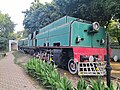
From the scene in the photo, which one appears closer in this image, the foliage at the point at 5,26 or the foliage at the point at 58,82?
the foliage at the point at 58,82

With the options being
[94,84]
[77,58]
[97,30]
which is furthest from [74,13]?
[94,84]

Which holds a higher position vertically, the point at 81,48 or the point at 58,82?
the point at 81,48

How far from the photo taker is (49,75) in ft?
20.6

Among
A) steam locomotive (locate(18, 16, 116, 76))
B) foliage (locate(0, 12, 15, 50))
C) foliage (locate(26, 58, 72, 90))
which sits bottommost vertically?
foliage (locate(26, 58, 72, 90))

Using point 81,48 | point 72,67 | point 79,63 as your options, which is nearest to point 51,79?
point 79,63

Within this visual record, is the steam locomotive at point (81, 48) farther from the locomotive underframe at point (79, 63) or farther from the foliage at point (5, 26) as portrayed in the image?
the foliage at point (5, 26)

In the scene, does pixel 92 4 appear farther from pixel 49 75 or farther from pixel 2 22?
pixel 2 22

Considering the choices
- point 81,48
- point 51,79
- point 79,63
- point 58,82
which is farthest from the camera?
point 81,48

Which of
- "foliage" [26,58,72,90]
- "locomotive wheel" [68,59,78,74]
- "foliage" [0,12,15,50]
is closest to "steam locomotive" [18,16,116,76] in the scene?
"locomotive wheel" [68,59,78,74]

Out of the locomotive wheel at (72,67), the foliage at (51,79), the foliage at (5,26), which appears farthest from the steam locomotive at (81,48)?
the foliage at (5,26)

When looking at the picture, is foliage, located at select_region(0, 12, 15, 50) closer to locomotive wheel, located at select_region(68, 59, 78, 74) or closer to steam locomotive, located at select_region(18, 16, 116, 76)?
steam locomotive, located at select_region(18, 16, 116, 76)

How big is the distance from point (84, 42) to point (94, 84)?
5287mm

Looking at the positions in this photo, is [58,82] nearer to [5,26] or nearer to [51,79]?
[51,79]

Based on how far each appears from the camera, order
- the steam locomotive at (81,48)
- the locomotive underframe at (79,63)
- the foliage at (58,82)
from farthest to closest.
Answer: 1. the steam locomotive at (81,48)
2. the locomotive underframe at (79,63)
3. the foliage at (58,82)
